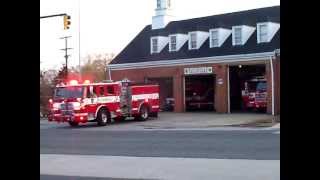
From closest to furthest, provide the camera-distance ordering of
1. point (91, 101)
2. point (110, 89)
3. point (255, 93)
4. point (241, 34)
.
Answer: point (91, 101) → point (110, 89) → point (255, 93) → point (241, 34)

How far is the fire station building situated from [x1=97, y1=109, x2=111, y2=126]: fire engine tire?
1058 centimetres

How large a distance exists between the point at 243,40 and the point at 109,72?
12804 mm

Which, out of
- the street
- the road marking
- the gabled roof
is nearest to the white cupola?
the gabled roof

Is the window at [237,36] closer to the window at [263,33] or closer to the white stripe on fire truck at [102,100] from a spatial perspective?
the window at [263,33]

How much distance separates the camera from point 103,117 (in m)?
32.4

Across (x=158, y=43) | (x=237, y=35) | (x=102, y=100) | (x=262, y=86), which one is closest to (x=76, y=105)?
(x=102, y=100)

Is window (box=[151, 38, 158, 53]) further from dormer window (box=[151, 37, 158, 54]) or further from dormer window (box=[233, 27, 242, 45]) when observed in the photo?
dormer window (box=[233, 27, 242, 45])

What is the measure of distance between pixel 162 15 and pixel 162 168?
37995 millimetres

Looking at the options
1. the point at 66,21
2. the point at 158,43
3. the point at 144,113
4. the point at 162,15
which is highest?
the point at 162,15

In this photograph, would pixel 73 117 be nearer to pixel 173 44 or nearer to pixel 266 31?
pixel 266 31

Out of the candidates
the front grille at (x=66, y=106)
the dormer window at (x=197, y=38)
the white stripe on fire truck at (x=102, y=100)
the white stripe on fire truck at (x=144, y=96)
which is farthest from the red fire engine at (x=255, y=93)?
the front grille at (x=66, y=106)

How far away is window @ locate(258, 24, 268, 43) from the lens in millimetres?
38594
